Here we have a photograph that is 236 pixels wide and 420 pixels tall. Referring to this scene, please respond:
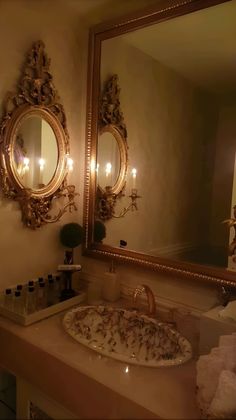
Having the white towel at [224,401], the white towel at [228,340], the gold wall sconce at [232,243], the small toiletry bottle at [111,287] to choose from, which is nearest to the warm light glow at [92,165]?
the small toiletry bottle at [111,287]

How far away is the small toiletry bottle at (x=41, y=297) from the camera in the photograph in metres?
1.43

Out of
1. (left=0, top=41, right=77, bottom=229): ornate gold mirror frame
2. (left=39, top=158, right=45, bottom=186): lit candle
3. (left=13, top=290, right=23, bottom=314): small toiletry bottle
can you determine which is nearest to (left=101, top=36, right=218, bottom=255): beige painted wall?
(left=0, top=41, right=77, bottom=229): ornate gold mirror frame

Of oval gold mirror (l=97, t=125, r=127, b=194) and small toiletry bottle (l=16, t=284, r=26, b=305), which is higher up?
oval gold mirror (l=97, t=125, r=127, b=194)

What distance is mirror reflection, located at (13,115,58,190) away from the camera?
142 cm

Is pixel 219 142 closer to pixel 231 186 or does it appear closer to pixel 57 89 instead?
pixel 231 186

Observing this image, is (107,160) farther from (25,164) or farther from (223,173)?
(223,173)

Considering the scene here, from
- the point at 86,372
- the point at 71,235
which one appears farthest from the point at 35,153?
the point at 86,372

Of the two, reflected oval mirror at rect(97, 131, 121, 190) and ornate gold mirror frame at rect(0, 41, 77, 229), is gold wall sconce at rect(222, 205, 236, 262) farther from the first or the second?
ornate gold mirror frame at rect(0, 41, 77, 229)

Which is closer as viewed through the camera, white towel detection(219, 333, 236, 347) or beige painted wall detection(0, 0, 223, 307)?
white towel detection(219, 333, 236, 347)

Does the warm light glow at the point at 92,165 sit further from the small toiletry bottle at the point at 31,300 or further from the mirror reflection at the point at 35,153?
the small toiletry bottle at the point at 31,300

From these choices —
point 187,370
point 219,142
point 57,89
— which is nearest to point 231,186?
point 219,142

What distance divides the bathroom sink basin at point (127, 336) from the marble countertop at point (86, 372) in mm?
28

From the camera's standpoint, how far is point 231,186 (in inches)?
49.4

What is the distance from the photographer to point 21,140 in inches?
55.8
